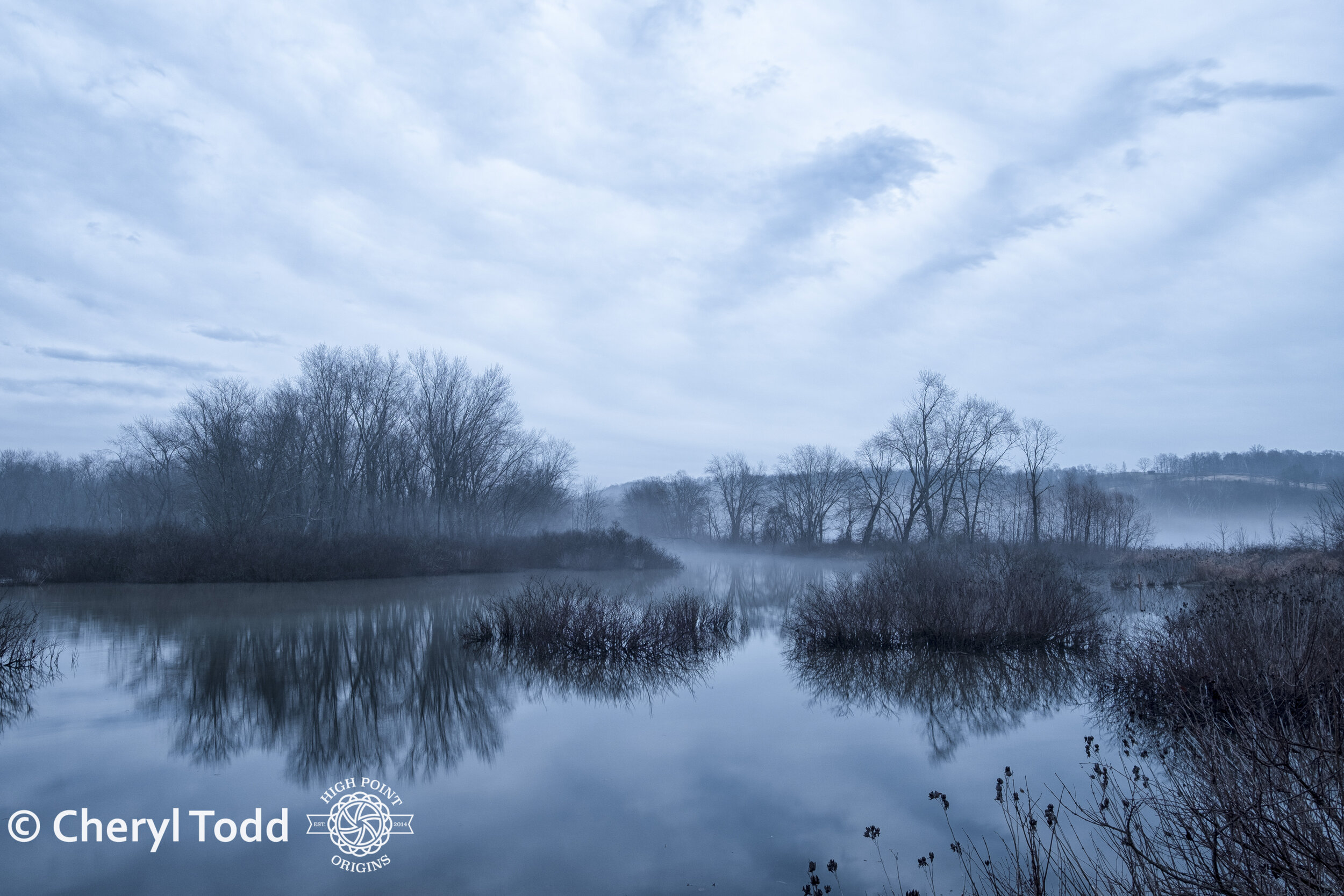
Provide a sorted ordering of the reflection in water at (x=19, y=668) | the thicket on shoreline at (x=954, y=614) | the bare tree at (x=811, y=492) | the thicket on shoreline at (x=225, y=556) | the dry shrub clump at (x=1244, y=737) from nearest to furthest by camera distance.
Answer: the dry shrub clump at (x=1244, y=737) < the reflection in water at (x=19, y=668) < the thicket on shoreline at (x=954, y=614) < the thicket on shoreline at (x=225, y=556) < the bare tree at (x=811, y=492)

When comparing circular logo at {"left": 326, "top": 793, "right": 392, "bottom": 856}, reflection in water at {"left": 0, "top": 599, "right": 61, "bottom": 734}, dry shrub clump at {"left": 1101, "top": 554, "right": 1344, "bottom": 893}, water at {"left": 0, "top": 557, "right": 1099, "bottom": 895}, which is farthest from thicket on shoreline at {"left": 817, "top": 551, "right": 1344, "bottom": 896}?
reflection in water at {"left": 0, "top": 599, "right": 61, "bottom": 734}

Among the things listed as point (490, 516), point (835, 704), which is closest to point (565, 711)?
point (835, 704)

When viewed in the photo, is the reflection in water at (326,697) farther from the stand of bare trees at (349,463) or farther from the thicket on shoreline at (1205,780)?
the stand of bare trees at (349,463)

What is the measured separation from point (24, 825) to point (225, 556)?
1256 inches

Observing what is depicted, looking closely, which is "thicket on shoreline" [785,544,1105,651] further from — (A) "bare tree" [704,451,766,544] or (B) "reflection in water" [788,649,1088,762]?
(A) "bare tree" [704,451,766,544]

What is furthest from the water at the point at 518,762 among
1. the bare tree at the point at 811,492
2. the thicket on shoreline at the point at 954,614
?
the bare tree at the point at 811,492

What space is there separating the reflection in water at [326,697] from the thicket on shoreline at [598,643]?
89 centimetres

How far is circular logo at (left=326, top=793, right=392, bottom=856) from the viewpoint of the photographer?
6582 mm

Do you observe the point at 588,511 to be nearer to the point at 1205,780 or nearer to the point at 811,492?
the point at 811,492

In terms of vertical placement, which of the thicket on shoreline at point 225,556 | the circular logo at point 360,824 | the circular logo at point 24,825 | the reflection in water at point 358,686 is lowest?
the reflection in water at point 358,686

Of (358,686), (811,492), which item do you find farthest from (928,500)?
(358,686)

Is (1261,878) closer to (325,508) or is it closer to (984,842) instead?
(984,842)

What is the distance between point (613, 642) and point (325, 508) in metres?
36.2

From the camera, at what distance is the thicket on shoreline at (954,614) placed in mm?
15750
